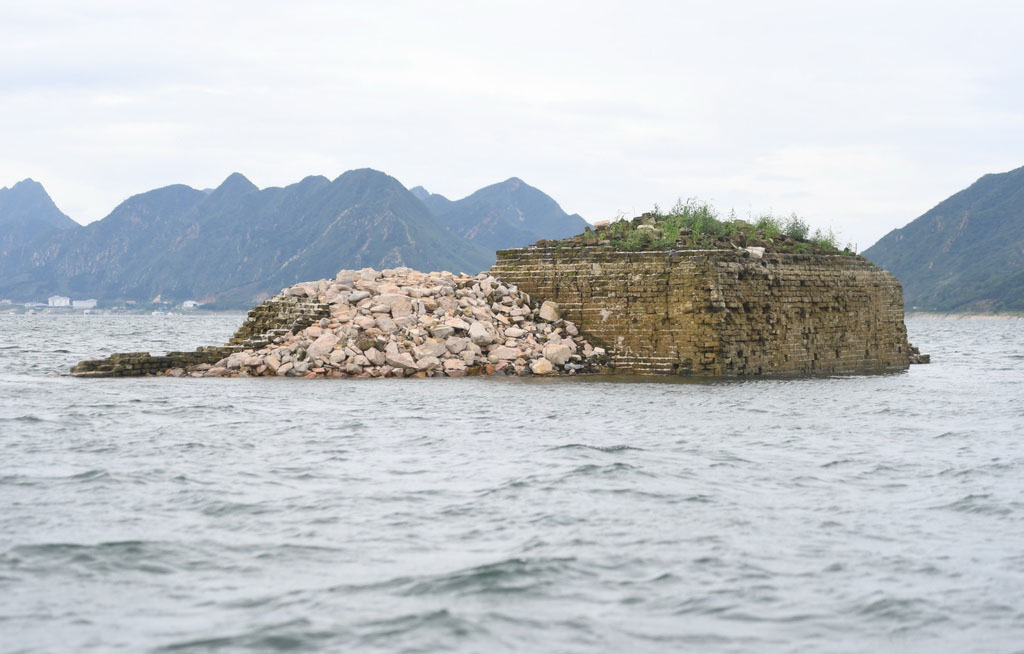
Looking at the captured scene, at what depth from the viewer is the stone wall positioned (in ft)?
75.8

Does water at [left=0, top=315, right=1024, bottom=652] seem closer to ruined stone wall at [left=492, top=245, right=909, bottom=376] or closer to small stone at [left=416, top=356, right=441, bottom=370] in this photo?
ruined stone wall at [left=492, top=245, right=909, bottom=376]

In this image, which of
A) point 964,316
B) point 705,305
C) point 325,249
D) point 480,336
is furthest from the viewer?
point 325,249

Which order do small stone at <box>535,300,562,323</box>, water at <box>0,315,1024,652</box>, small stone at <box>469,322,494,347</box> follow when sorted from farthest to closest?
small stone at <box>535,300,562,323</box>
small stone at <box>469,322,494,347</box>
water at <box>0,315,1024,652</box>

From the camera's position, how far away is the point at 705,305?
21688 mm

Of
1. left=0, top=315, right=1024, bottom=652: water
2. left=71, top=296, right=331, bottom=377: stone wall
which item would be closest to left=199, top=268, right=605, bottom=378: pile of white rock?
left=71, top=296, right=331, bottom=377: stone wall

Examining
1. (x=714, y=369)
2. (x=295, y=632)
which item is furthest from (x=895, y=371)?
(x=295, y=632)

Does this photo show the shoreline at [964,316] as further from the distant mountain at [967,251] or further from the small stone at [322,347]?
the small stone at [322,347]

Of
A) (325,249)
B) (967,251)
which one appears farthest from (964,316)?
(325,249)

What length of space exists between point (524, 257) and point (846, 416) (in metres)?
10.8

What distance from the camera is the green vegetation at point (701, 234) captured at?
23.5 meters

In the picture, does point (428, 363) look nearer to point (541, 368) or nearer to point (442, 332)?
point (442, 332)

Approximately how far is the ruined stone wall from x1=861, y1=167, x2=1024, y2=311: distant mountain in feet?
348

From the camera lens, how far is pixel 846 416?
16062mm

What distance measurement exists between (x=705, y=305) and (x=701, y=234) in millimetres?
3012
